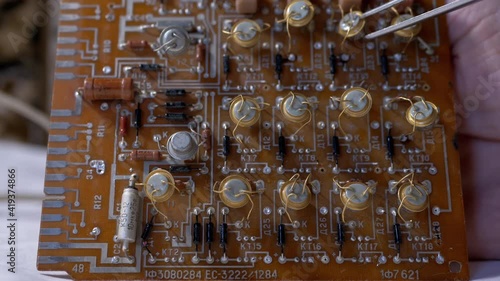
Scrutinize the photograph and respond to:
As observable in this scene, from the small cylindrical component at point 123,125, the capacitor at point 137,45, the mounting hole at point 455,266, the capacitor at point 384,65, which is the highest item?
the capacitor at point 137,45

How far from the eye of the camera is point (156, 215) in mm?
2738

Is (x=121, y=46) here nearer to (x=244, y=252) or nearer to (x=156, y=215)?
(x=156, y=215)

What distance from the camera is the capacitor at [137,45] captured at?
9.71 feet

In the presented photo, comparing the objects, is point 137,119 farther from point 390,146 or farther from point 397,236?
point 397,236

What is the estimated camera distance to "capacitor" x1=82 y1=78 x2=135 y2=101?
2.84 metres

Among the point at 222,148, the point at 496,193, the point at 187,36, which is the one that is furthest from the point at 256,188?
the point at 496,193

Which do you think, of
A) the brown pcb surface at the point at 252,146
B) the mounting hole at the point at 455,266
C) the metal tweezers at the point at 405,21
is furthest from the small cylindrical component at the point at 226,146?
the mounting hole at the point at 455,266

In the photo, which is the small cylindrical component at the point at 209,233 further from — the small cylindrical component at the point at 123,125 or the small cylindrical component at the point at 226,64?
the small cylindrical component at the point at 226,64

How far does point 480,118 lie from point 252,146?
1.29 meters

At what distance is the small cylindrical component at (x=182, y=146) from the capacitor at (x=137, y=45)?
0.61 meters

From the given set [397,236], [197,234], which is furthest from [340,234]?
[197,234]

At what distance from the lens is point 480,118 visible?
116 inches

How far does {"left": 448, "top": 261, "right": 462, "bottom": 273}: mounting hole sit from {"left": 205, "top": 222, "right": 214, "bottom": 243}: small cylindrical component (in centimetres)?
121

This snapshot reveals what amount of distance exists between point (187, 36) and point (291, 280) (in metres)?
1.41
